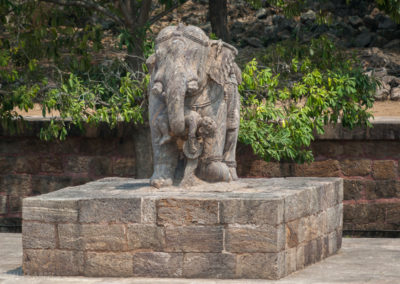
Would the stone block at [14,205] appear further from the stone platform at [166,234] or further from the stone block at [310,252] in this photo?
the stone block at [310,252]

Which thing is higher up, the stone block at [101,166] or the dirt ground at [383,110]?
the dirt ground at [383,110]

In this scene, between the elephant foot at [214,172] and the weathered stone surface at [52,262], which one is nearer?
the weathered stone surface at [52,262]

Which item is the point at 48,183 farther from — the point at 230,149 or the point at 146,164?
the point at 230,149

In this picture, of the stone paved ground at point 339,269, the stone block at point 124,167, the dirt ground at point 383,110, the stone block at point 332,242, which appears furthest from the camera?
the dirt ground at point 383,110

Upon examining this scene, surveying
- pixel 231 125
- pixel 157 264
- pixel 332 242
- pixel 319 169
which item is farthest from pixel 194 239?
pixel 319 169

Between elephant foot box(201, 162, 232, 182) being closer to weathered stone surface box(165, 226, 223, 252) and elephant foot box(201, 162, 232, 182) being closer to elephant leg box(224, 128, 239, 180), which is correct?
elephant leg box(224, 128, 239, 180)

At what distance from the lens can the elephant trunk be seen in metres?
7.37

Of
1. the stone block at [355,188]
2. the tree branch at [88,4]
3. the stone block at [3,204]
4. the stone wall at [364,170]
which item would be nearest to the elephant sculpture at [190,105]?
the tree branch at [88,4]

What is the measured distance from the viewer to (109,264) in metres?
7.09

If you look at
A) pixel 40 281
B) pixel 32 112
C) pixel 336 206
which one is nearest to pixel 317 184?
pixel 336 206

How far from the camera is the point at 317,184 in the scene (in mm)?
7996

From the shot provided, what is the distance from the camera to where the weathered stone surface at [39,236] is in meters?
7.20

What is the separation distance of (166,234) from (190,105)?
49.1 inches

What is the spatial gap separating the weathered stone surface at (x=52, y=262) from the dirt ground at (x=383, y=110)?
25.9 feet
